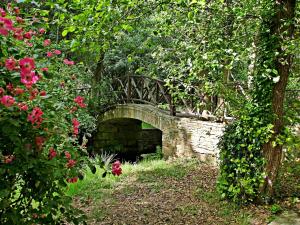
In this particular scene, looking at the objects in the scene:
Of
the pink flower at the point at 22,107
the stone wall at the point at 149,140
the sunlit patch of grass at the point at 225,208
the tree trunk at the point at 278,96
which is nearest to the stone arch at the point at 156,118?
the stone wall at the point at 149,140

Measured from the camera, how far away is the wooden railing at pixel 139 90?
1045 centimetres

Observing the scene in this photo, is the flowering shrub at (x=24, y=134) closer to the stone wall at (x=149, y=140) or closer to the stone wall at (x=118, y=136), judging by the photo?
the stone wall at (x=118, y=136)

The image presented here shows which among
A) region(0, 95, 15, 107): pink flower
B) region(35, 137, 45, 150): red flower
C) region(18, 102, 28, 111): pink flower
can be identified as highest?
region(0, 95, 15, 107): pink flower

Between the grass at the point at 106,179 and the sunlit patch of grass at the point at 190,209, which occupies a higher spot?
the sunlit patch of grass at the point at 190,209

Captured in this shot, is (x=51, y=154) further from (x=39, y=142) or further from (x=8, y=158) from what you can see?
(x=8, y=158)

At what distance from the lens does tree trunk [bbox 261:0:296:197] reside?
4.31 m

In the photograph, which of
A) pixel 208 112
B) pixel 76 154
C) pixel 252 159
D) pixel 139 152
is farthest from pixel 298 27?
pixel 139 152

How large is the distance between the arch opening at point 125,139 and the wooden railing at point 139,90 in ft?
5.61

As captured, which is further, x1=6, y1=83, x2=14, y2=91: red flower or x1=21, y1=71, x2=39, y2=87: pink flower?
x1=6, y1=83, x2=14, y2=91: red flower

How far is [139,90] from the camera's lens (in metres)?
12.1

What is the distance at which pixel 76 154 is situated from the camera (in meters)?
2.36

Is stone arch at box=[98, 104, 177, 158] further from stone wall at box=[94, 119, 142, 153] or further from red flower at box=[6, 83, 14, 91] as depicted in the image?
red flower at box=[6, 83, 14, 91]

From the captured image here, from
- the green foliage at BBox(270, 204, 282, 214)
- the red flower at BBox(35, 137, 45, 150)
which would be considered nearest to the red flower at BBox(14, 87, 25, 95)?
the red flower at BBox(35, 137, 45, 150)

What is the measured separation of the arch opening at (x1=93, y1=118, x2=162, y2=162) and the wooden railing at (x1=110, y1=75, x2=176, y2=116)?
5.61ft
